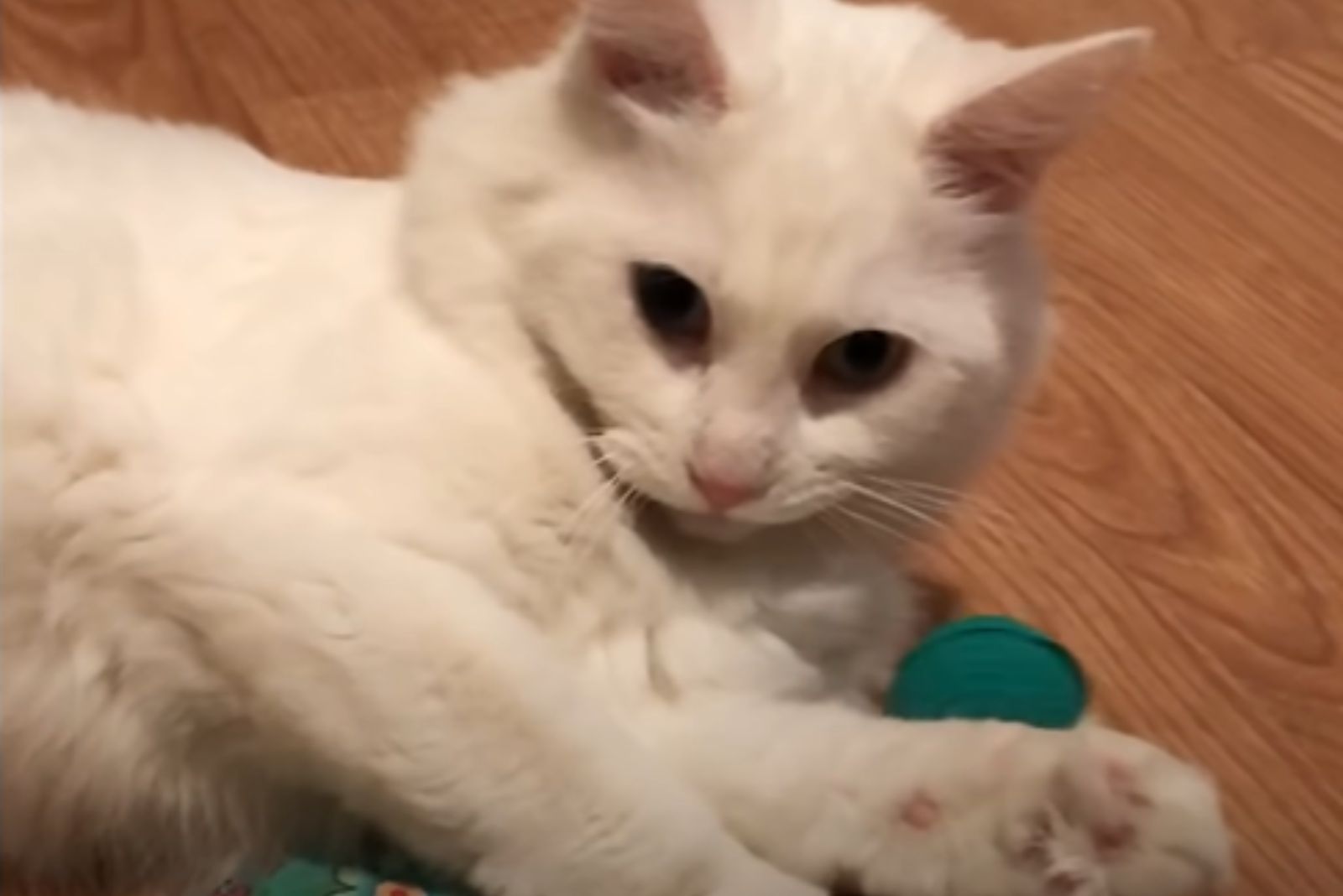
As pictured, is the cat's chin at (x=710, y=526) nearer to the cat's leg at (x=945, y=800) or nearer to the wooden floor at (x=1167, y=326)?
the cat's leg at (x=945, y=800)

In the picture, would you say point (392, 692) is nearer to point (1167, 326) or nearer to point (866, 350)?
point (866, 350)

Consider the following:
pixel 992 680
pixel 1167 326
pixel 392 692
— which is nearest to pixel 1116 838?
pixel 992 680

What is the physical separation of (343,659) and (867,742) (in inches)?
11.8

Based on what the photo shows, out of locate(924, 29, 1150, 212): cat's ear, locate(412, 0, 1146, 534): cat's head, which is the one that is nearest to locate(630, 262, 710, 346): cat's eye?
locate(412, 0, 1146, 534): cat's head

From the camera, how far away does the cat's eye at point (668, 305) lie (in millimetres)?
904

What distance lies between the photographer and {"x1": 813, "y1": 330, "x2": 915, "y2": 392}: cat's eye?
2.98 feet

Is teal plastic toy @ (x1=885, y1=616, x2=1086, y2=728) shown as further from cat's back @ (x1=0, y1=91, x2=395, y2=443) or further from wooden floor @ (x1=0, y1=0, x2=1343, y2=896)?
cat's back @ (x1=0, y1=91, x2=395, y2=443)

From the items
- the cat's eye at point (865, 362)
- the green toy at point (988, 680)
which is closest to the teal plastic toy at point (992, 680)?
the green toy at point (988, 680)

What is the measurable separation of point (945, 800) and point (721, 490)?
0.21 meters

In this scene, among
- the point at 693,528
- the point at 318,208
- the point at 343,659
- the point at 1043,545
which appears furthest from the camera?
the point at 1043,545

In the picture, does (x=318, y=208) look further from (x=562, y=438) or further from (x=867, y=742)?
(x=867, y=742)

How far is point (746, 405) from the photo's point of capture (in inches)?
34.9

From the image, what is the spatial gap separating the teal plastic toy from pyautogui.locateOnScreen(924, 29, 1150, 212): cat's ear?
0.28 meters

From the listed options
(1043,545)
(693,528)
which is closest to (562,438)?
(693,528)
